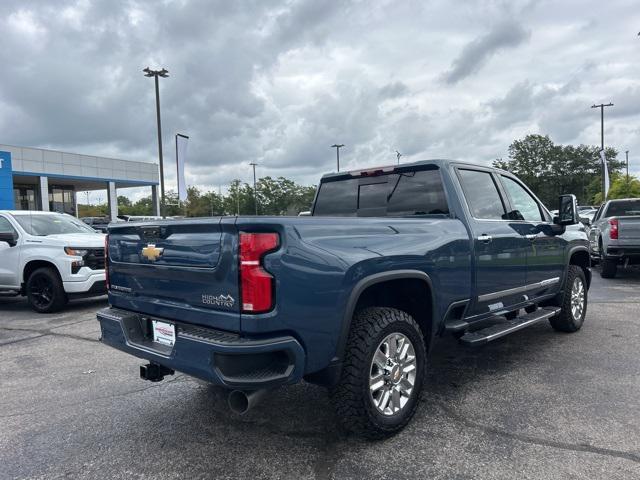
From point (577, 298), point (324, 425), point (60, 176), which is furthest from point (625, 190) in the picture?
point (324, 425)

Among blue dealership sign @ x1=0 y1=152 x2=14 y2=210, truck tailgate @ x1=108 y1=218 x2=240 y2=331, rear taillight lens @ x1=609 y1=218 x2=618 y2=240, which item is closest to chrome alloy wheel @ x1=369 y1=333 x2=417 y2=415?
truck tailgate @ x1=108 y1=218 x2=240 y2=331

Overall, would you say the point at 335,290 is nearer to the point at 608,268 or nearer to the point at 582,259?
the point at 582,259

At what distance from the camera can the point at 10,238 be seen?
7.55 m

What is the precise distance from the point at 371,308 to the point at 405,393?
0.63 metres

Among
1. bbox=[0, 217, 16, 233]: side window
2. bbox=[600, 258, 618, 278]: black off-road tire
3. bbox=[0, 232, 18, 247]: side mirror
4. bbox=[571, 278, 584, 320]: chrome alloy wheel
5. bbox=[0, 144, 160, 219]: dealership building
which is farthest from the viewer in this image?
bbox=[0, 144, 160, 219]: dealership building

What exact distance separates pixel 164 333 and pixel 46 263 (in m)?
5.80

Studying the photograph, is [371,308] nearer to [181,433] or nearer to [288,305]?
[288,305]

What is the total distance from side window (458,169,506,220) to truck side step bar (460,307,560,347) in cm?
95

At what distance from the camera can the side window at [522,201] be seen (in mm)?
4945

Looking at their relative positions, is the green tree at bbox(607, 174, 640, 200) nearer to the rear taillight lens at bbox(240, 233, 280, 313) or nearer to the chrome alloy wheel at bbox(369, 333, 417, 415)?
the chrome alloy wheel at bbox(369, 333, 417, 415)

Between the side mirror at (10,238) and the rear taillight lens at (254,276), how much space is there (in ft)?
21.2

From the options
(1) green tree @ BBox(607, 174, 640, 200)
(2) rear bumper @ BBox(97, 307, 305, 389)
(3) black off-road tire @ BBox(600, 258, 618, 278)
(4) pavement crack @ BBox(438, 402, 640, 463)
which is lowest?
(4) pavement crack @ BBox(438, 402, 640, 463)

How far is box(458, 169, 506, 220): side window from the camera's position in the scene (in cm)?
428

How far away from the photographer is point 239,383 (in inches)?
102
